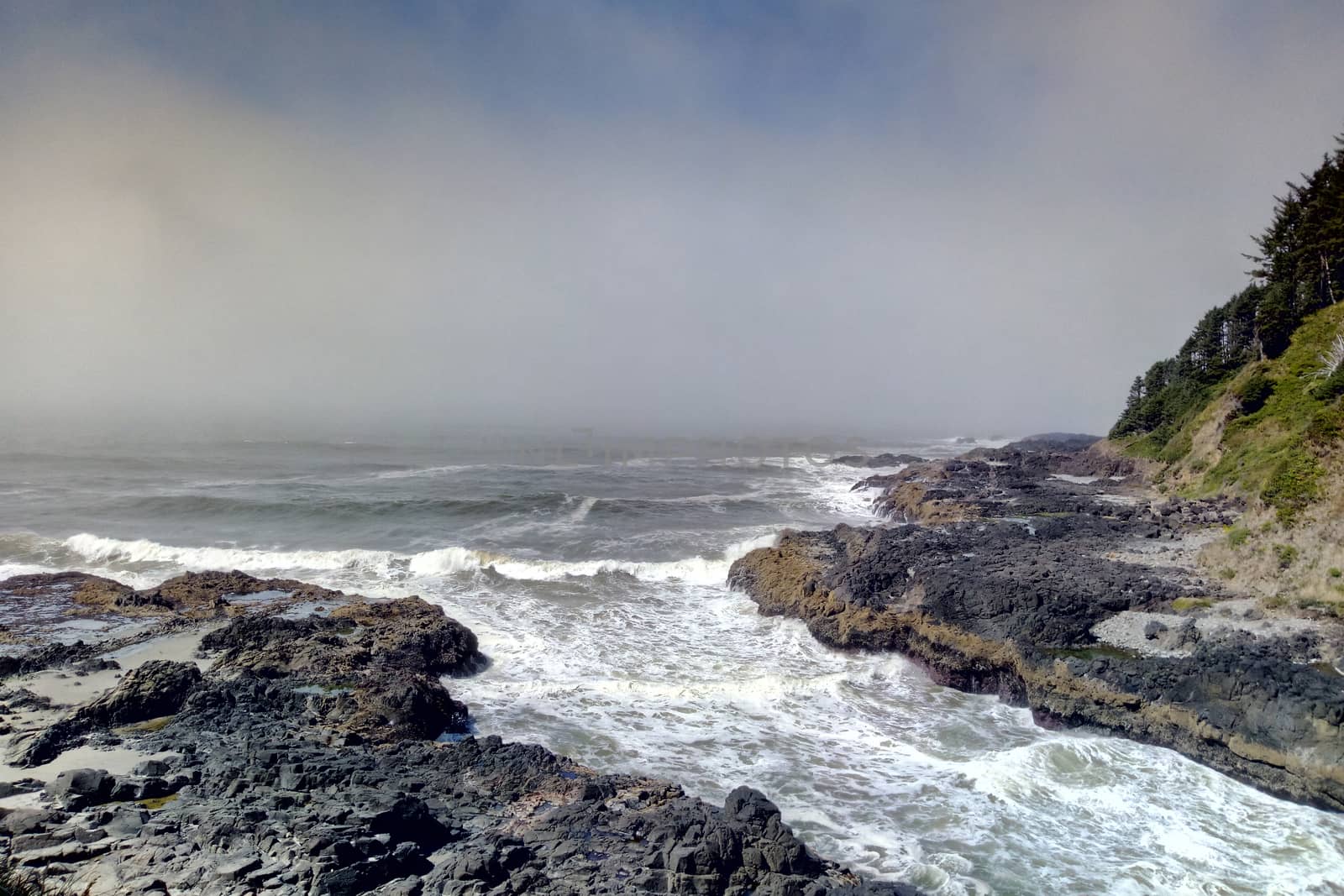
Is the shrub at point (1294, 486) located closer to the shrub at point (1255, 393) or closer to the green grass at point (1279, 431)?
the green grass at point (1279, 431)

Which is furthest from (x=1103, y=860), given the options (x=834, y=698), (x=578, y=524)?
(x=578, y=524)

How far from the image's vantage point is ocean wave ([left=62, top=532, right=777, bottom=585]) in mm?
19516

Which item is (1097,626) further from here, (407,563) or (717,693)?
(407,563)

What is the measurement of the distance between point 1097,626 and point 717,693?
718 cm

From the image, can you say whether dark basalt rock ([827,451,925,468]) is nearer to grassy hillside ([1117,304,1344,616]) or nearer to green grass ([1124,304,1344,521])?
grassy hillside ([1117,304,1344,616])

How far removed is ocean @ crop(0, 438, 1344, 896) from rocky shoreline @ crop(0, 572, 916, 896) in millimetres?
1367

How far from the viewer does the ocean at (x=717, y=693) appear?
7.16 m

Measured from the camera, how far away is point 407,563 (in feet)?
66.1

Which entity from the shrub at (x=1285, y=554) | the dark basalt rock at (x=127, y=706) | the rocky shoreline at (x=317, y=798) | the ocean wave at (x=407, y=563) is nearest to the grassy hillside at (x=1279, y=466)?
the shrub at (x=1285, y=554)

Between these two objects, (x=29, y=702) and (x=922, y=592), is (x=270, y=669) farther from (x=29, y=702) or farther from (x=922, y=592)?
(x=922, y=592)

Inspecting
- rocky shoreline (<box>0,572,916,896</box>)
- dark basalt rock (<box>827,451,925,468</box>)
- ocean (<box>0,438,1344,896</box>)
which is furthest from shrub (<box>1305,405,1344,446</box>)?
dark basalt rock (<box>827,451,925,468</box>)

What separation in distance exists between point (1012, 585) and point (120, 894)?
1418cm

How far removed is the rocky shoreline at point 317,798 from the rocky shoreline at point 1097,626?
18.6 ft

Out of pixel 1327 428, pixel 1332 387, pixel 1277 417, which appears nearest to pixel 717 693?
pixel 1327 428
